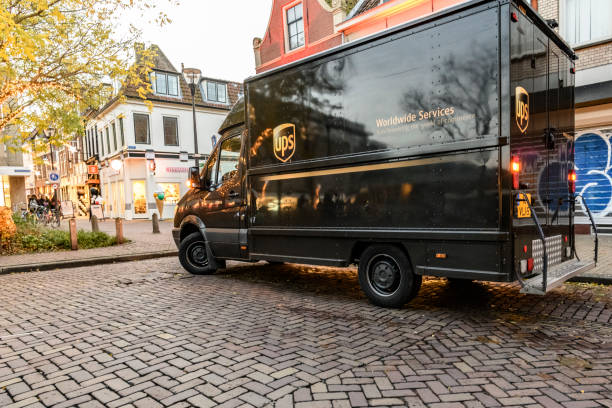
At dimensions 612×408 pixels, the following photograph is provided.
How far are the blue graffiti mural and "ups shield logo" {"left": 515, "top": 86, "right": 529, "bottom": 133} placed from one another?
24.9 ft

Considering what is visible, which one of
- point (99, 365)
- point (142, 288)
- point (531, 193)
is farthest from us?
point (142, 288)

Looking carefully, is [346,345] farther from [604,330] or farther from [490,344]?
[604,330]

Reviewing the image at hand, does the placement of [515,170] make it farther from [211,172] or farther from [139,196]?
[139,196]

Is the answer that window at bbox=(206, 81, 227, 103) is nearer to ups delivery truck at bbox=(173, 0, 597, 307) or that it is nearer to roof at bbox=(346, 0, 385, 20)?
roof at bbox=(346, 0, 385, 20)

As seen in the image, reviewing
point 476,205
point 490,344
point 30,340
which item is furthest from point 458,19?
point 30,340

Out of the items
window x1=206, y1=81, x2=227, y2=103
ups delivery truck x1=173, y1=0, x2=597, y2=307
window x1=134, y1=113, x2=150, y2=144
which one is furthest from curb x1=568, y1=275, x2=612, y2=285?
window x1=206, y1=81, x2=227, y2=103

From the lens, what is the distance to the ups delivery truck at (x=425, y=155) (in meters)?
3.93

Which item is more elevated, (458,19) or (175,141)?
(175,141)

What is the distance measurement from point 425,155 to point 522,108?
104cm

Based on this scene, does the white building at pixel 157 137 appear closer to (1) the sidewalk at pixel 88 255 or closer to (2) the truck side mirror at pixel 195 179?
→ (1) the sidewalk at pixel 88 255

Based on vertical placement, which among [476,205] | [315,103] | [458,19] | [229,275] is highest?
[458,19]

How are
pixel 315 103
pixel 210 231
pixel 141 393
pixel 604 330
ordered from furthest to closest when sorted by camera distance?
pixel 210 231 → pixel 315 103 → pixel 604 330 → pixel 141 393

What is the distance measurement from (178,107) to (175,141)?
237cm

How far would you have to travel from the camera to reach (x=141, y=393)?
283cm
